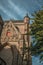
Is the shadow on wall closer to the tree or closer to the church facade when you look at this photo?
the church facade

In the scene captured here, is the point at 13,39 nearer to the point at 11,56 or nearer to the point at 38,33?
the point at 11,56

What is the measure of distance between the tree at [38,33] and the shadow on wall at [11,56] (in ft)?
58.8

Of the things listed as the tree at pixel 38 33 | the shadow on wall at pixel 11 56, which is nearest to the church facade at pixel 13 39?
the shadow on wall at pixel 11 56

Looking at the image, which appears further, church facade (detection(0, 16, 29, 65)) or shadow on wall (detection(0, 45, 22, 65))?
church facade (detection(0, 16, 29, 65))

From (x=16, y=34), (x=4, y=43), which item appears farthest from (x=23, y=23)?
(x=4, y=43)

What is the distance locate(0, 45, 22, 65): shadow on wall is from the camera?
124 feet

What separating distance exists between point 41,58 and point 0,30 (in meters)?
25.2

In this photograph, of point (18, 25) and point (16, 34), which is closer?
point (16, 34)

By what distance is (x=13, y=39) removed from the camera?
4128 centimetres

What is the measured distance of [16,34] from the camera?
4209 centimetres

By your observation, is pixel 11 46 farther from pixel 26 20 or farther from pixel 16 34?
→ pixel 26 20

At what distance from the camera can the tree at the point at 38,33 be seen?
18.8 meters

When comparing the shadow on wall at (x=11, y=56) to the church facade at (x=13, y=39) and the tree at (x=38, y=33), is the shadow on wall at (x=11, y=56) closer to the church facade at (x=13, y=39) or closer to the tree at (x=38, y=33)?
the church facade at (x=13, y=39)

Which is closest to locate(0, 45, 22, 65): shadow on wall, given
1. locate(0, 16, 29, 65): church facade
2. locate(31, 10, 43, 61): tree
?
locate(0, 16, 29, 65): church facade
